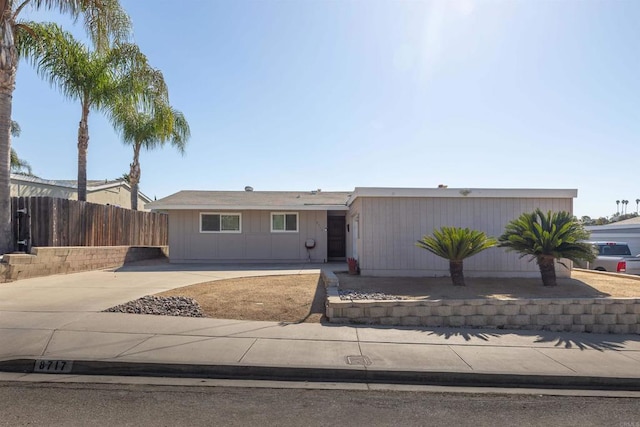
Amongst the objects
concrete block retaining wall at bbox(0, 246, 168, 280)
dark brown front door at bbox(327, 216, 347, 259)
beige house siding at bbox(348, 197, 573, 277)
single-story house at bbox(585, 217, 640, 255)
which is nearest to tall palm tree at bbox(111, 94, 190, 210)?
concrete block retaining wall at bbox(0, 246, 168, 280)

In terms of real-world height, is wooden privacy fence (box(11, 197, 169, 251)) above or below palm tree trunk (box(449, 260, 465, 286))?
above

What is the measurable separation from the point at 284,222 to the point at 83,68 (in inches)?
389

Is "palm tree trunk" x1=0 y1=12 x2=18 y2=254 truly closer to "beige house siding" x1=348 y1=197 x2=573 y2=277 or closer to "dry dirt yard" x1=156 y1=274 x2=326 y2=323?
"dry dirt yard" x1=156 y1=274 x2=326 y2=323

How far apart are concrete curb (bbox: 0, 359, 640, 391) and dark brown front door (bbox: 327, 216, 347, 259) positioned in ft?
46.3

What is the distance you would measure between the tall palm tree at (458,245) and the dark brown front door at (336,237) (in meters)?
9.36

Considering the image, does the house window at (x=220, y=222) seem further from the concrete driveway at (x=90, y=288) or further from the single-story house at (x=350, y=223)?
the concrete driveway at (x=90, y=288)

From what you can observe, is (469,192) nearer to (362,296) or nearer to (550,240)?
(550,240)

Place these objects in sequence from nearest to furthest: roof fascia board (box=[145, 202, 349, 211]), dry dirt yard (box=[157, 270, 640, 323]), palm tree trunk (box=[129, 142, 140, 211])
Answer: dry dirt yard (box=[157, 270, 640, 323])
roof fascia board (box=[145, 202, 349, 211])
palm tree trunk (box=[129, 142, 140, 211])

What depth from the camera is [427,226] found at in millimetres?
12266

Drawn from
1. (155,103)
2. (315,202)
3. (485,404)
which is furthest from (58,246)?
(485,404)

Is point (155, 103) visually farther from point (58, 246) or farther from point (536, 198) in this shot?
point (536, 198)

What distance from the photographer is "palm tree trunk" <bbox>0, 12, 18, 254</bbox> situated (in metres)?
11.6

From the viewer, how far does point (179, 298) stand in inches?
353

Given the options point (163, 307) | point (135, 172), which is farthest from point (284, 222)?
point (135, 172)
